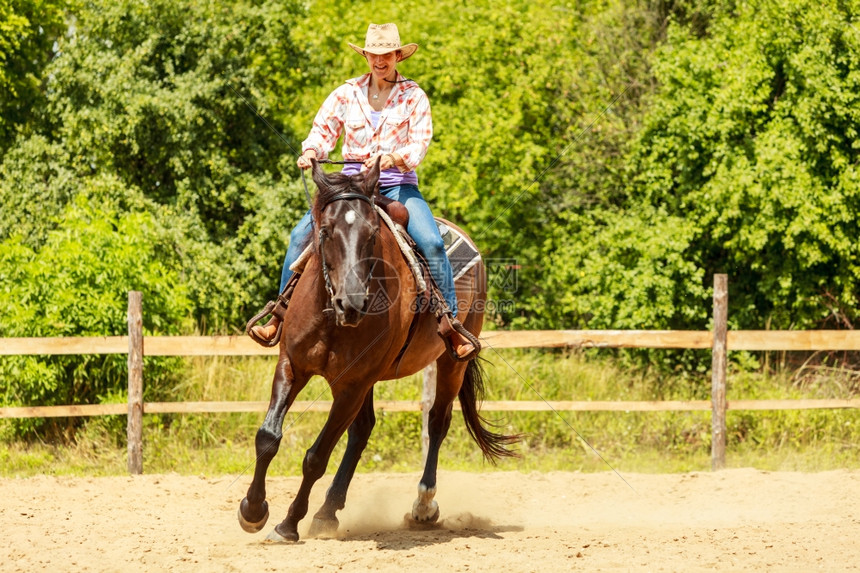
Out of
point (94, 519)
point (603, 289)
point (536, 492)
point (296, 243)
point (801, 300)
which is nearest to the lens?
point (296, 243)

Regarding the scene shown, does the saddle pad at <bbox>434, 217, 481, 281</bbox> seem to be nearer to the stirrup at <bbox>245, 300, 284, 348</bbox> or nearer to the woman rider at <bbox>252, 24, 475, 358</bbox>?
the woman rider at <bbox>252, 24, 475, 358</bbox>

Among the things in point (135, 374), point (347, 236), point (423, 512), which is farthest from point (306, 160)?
point (135, 374)

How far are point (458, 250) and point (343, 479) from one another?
1968 millimetres

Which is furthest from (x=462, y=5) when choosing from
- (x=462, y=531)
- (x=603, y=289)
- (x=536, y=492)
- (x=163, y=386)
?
(x=462, y=531)

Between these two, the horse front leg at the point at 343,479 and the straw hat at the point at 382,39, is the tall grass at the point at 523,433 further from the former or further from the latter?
the straw hat at the point at 382,39

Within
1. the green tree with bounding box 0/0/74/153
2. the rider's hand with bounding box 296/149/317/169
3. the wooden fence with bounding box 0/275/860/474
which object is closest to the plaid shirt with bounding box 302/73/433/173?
the rider's hand with bounding box 296/149/317/169

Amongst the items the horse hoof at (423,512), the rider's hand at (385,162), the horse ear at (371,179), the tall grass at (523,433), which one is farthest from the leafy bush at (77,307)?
the horse ear at (371,179)

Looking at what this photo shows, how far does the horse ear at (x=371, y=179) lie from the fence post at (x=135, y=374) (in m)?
4.07

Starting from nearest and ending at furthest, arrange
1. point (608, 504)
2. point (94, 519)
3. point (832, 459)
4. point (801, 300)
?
point (94, 519) < point (608, 504) < point (832, 459) < point (801, 300)

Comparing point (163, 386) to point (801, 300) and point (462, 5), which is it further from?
point (462, 5)

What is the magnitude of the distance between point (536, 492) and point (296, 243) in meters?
3.73

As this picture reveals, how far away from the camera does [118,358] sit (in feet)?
30.6

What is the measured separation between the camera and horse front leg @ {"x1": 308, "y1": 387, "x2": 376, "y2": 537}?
609 centimetres

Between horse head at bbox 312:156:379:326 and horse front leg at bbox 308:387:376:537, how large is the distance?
1.29 metres
